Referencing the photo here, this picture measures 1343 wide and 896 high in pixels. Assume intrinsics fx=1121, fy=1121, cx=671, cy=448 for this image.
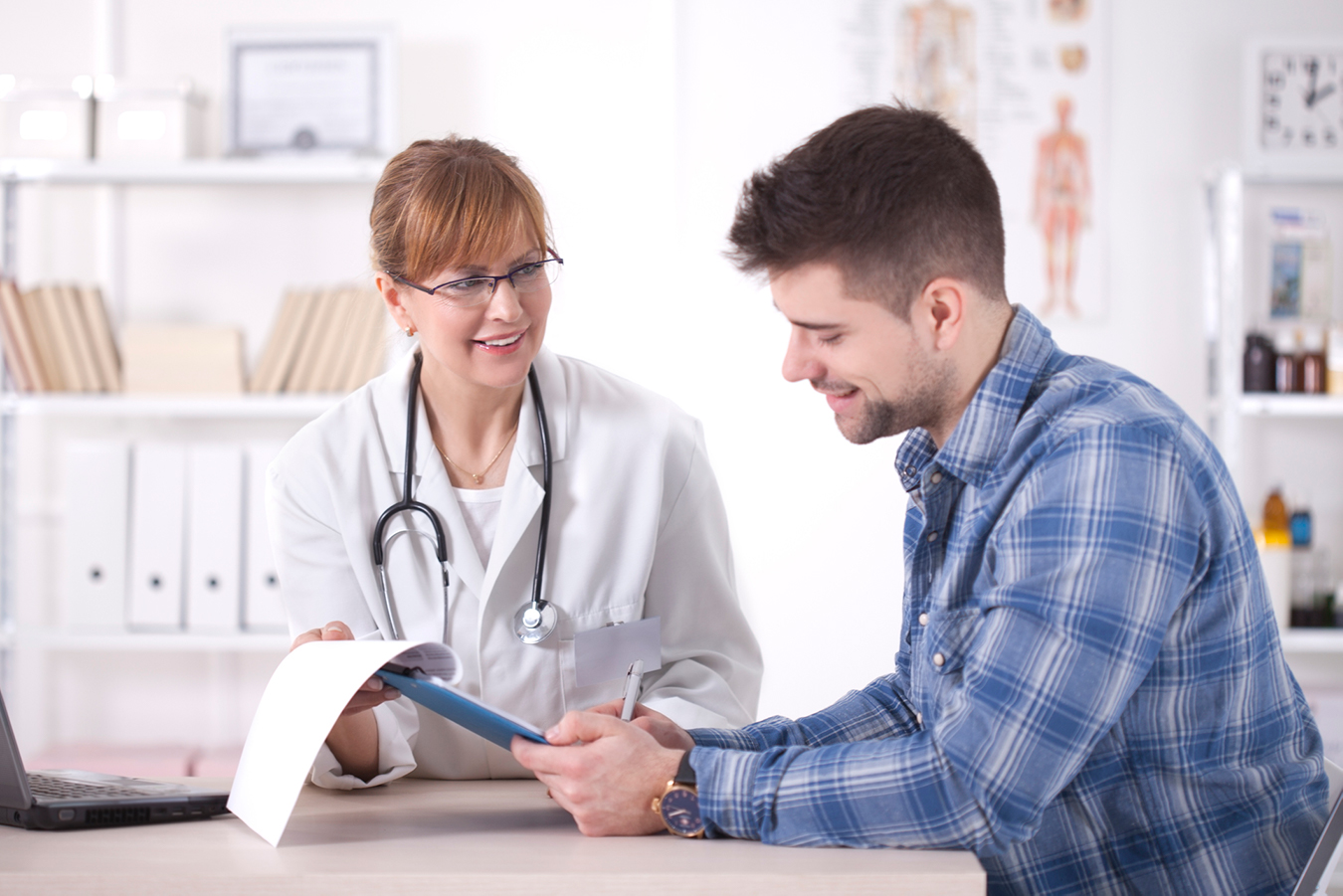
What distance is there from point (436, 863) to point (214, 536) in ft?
6.43

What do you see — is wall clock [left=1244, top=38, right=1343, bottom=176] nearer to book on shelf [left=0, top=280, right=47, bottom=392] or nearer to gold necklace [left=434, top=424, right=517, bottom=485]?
gold necklace [left=434, top=424, right=517, bottom=485]

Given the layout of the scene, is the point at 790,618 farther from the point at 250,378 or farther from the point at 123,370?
the point at 123,370

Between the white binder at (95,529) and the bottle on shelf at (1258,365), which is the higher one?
the bottle on shelf at (1258,365)

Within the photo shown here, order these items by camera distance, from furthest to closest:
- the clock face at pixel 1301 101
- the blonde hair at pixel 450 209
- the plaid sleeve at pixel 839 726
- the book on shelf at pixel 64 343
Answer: the clock face at pixel 1301 101 → the book on shelf at pixel 64 343 → the blonde hair at pixel 450 209 → the plaid sleeve at pixel 839 726

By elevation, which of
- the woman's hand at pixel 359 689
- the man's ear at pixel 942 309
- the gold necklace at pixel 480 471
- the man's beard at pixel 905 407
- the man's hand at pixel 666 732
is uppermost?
the man's ear at pixel 942 309

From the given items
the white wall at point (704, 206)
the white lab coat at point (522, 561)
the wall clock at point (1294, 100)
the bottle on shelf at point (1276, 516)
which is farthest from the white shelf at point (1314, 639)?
the white lab coat at point (522, 561)

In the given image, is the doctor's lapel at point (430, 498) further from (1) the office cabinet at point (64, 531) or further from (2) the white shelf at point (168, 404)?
(1) the office cabinet at point (64, 531)

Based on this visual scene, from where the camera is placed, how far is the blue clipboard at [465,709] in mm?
961

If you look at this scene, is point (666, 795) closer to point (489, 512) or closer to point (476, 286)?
point (489, 512)

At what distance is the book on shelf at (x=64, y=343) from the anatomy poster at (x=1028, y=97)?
6.52 ft

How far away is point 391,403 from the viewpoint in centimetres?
151

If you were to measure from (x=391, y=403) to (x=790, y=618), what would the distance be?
1.63m

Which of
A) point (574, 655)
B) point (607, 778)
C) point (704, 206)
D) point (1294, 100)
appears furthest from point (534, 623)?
point (1294, 100)

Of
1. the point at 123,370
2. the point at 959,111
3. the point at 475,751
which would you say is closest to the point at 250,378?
the point at 123,370
